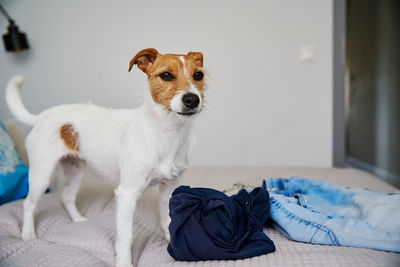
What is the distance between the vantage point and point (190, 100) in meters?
0.93

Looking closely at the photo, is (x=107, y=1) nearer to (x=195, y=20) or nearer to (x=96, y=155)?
(x=195, y=20)

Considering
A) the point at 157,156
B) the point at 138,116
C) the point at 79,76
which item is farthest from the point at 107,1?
the point at 157,156

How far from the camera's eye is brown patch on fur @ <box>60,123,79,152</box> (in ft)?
4.20

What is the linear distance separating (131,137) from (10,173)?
0.79m

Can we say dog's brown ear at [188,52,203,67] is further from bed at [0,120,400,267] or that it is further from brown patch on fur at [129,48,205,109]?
bed at [0,120,400,267]

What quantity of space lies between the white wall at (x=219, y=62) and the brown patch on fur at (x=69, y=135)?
1.04m

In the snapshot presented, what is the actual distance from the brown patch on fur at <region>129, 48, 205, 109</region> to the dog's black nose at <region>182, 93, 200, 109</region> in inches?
2.0

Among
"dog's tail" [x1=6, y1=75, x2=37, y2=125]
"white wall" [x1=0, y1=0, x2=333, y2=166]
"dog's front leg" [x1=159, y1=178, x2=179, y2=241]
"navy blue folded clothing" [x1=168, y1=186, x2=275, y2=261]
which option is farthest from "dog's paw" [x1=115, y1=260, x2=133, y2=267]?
"white wall" [x1=0, y1=0, x2=333, y2=166]

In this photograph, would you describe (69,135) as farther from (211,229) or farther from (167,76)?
(211,229)

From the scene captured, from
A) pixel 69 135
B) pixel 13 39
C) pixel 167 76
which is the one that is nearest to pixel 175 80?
pixel 167 76

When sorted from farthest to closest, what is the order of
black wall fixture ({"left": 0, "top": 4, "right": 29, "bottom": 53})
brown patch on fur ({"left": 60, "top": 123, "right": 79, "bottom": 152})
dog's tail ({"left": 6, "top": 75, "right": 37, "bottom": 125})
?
black wall fixture ({"left": 0, "top": 4, "right": 29, "bottom": 53}) < dog's tail ({"left": 6, "top": 75, "right": 37, "bottom": 125}) < brown patch on fur ({"left": 60, "top": 123, "right": 79, "bottom": 152})

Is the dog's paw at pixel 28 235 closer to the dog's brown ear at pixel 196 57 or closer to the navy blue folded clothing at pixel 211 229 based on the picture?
the navy blue folded clothing at pixel 211 229

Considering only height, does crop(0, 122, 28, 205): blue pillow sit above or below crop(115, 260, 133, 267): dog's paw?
above

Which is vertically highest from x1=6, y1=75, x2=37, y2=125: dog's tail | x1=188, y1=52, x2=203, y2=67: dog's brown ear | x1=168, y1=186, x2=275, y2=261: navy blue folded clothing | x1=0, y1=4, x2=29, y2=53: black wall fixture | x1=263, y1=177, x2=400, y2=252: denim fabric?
x1=0, y1=4, x2=29, y2=53: black wall fixture
